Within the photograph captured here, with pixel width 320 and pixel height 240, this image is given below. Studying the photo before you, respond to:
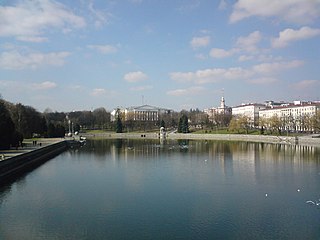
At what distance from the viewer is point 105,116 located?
114m

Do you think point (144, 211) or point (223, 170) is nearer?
point (144, 211)

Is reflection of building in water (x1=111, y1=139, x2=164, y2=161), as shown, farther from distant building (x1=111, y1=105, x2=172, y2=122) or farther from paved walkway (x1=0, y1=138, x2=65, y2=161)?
distant building (x1=111, y1=105, x2=172, y2=122)

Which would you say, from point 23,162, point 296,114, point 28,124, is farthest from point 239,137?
point 23,162

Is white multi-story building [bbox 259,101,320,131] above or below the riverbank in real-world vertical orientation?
above

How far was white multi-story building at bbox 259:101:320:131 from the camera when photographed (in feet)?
256

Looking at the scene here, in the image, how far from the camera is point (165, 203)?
20016 mm

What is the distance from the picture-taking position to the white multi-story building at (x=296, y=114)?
78062mm

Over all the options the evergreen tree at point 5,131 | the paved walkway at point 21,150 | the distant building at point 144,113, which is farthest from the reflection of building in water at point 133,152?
the distant building at point 144,113

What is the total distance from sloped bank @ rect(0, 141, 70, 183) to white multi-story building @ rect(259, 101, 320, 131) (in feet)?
171

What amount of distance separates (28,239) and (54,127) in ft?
209

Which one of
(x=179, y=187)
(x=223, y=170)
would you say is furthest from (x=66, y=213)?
(x=223, y=170)

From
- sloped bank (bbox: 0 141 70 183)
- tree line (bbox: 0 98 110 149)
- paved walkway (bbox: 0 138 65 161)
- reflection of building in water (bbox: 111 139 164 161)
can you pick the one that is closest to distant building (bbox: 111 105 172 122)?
tree line (bbox: 0 98 110 149)

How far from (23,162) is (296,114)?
294ft

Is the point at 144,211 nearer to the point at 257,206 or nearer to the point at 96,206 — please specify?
the point at 96,206
